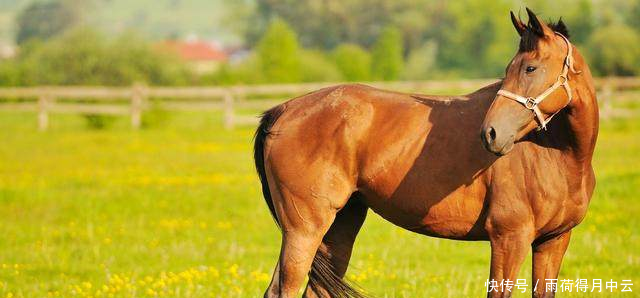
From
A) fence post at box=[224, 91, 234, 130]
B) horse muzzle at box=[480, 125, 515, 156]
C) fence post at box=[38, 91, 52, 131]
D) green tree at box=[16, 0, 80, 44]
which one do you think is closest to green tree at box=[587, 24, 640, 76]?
fence post at box=[224, 91, 234, 130]

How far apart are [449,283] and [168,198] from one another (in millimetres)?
7517

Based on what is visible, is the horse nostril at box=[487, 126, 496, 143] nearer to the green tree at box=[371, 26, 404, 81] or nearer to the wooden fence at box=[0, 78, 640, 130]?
the wooden fence at box=[0, 78, 640, 130]

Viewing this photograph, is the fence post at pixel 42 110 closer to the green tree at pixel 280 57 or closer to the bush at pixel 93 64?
the bush at pixel 93 64

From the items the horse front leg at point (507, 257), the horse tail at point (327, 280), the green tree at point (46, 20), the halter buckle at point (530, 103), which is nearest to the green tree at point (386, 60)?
the horse tail at point (327, 280)

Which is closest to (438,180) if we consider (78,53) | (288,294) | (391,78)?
(288,294)

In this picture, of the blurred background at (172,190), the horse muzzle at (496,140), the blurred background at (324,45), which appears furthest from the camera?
the blurred background at (324,45)

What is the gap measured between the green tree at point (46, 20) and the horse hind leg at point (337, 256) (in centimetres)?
15259

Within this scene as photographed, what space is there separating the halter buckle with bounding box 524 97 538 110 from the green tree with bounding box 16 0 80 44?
505ft

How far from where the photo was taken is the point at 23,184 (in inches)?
670

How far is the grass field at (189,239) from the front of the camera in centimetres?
855

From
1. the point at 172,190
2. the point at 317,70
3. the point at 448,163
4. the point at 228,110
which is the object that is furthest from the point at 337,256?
the point at 317,70

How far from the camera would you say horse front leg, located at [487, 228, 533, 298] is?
5801 millimetres

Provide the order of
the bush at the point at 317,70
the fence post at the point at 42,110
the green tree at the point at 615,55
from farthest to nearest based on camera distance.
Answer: the bush at the point at 317,70, the green tree at the point at 615,55, the fence post at the point at 42,110

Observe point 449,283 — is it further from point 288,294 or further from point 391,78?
point 391,78
